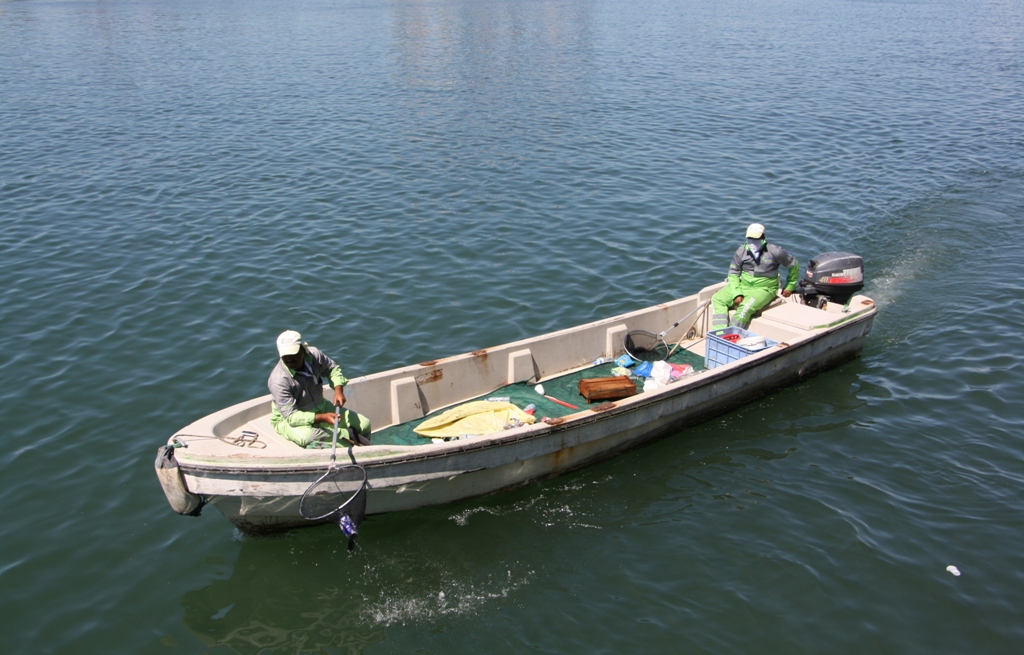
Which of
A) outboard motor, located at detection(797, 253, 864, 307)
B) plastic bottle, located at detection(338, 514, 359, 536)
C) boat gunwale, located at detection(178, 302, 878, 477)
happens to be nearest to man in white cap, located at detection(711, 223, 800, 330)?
outboard motor, located at detection(797, 253, 864, 307)

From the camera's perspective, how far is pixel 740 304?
13.7 metres

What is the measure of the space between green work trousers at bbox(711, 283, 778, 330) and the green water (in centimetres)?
144

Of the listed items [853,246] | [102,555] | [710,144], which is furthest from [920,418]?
[710,144]

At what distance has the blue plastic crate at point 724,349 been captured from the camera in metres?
12.5

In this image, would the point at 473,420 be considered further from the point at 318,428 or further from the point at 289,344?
the point at 289,344

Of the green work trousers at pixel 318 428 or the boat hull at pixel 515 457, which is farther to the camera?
the green work trousers at pixel 318 428

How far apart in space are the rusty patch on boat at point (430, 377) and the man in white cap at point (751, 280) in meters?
4.78

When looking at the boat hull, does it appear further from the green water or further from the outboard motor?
the outboard motor

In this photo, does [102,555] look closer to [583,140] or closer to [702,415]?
[702,415]

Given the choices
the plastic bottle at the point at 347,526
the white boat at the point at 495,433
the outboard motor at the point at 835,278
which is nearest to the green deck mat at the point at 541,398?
the white boat at the point at 495,433

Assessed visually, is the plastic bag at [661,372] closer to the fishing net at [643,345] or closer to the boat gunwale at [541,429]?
the fishing net at [643,345]

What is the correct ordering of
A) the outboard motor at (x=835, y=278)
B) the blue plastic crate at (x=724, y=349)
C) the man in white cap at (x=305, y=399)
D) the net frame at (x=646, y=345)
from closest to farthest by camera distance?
1. the man in white cap at (x=305, y=399)
2. the blue plastic crate at (x=724, y=349)
3. the net frame at (x=646, y=345)
4. the outboard motor at (x=835, y=278)

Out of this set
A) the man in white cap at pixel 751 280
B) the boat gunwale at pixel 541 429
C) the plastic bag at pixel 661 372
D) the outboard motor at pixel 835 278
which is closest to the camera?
the boat gunwale at pixel 541 429

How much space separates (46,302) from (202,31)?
117ft
